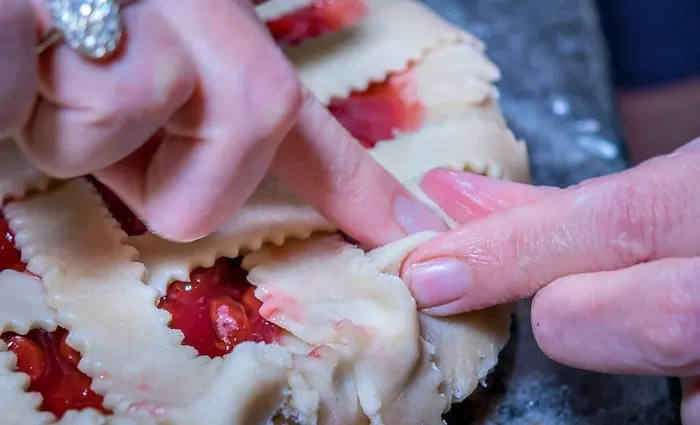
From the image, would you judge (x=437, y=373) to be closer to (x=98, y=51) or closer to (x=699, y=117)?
(x=98, y=51)

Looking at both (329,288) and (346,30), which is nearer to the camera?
(329,288)

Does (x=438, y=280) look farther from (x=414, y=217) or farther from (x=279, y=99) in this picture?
(x=279, y=99)

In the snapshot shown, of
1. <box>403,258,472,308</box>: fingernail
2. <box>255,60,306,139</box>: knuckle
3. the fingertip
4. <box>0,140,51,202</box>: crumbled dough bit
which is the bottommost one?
the fingertip

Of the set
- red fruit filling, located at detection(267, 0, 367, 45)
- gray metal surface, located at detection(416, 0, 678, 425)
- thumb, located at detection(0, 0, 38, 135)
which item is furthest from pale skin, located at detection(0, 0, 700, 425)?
red fruit filling, located at detection(267, 0, 367, 45)

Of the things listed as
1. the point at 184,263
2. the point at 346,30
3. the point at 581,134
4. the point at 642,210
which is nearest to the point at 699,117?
the point at 581,134

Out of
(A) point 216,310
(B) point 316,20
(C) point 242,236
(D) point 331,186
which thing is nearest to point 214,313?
(A) point 216,310

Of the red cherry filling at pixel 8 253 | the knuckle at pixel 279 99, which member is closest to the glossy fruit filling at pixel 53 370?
the red cherry filling at pixel 8 253

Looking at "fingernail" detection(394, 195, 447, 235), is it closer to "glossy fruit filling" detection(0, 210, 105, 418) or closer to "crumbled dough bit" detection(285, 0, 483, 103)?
"crumbled dough bit" detection(285, 0, 483, 103)
